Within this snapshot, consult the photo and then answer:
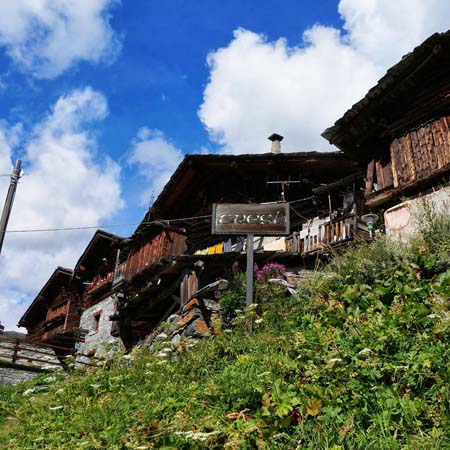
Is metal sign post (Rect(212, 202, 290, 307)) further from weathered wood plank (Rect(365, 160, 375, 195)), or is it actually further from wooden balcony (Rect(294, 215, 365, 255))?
wooden balcony (Rect(294, 215, 365, 255))

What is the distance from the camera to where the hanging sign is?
902 cm

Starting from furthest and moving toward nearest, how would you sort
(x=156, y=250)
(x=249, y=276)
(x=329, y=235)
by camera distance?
(x=156, y=250), (x=329, y=235), (x=249, y=276)

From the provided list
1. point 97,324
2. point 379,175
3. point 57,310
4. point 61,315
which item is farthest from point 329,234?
point 57,310

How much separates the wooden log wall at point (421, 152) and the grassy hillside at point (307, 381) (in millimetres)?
2531

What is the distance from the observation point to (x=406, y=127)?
34.3 feet

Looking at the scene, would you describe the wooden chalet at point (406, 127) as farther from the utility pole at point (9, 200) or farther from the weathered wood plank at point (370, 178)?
the utility pole at point (9, 200)

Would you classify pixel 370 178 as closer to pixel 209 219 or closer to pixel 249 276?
pixel 249 276

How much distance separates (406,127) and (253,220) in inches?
161

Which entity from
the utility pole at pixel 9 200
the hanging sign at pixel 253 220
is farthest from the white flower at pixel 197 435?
the utility pole at pixel 9 200

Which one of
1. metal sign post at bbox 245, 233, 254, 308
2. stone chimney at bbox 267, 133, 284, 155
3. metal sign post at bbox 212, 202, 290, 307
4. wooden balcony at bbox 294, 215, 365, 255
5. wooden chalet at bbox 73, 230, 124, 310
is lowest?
metal sign post at bbox 245, 233, 254, 308

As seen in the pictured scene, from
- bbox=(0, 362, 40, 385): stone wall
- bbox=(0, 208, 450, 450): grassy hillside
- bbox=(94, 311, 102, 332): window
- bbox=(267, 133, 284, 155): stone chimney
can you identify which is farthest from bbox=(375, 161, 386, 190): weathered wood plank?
bbox=(94, 311, 102, 332): window

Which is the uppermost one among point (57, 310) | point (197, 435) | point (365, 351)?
point (57, 310)

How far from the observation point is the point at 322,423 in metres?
4.00

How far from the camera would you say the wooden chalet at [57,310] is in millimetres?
29984
